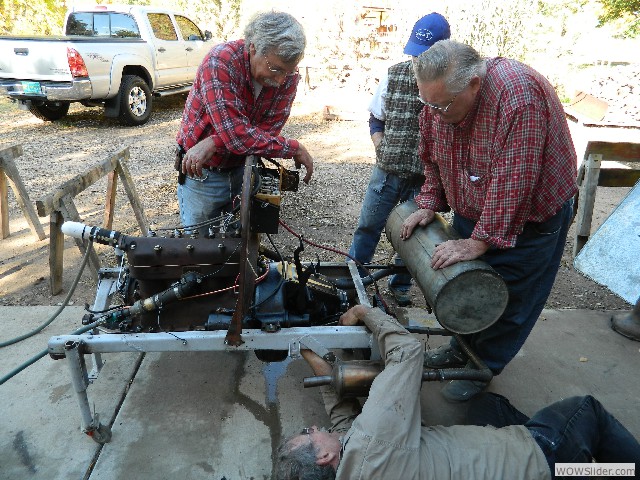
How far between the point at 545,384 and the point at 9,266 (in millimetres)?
4242

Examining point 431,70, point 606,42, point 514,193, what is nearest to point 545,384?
point 514,193

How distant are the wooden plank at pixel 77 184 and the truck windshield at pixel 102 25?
5.71 meters

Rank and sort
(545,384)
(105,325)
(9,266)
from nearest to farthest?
1. (105,325)
2. (545,384)
3. (9,266)

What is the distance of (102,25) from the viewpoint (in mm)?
8695

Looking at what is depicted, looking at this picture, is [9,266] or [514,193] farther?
[9,266]

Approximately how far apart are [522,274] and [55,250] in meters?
3.14

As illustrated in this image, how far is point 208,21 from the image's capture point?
13.8 m

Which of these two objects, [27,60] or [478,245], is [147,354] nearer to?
[478,245]

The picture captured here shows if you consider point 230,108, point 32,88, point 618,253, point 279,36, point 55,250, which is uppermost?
point 279,36

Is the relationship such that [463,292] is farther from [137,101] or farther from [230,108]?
[137,101]

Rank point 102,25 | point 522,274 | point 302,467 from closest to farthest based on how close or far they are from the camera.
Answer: point 302,467 → point 522,274 → point 102,25

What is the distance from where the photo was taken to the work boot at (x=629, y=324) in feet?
10.4

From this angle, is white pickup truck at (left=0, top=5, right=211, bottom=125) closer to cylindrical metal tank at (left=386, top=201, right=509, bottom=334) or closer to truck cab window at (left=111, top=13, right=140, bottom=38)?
truck cab window at (left=111, top=13, right=140, bottom=38)

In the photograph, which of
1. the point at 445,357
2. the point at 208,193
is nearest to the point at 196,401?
the point at 208,193
